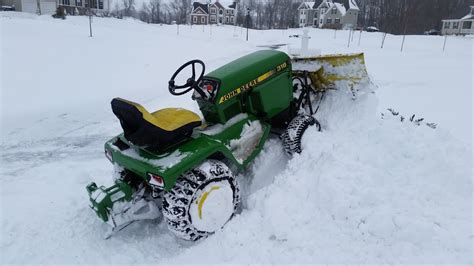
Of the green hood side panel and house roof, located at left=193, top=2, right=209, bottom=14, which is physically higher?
house roof, located at left=193, top=2, right=209, bottom=14

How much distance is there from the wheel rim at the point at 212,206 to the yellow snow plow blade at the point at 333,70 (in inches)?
74.7

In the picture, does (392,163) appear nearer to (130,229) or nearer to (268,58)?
(268,58)

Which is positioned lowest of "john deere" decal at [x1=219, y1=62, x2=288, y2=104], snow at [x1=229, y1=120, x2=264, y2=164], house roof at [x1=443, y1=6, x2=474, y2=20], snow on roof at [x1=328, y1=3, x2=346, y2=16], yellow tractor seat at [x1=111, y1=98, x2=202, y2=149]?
snow at [x1=229, y1=120, x2=264, y2=164]

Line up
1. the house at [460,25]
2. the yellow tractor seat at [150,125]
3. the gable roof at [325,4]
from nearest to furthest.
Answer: the yellow tractor seat at [150,125], the house at [460,25], the gable roof at [325,4]

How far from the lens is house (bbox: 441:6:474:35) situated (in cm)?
4273

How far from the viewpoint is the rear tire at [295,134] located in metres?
3.60

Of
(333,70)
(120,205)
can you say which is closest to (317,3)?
(333,70)

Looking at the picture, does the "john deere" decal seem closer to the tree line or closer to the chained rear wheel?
the chained rear wheel

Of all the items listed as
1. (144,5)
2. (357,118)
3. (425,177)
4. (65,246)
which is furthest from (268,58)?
(144,5)

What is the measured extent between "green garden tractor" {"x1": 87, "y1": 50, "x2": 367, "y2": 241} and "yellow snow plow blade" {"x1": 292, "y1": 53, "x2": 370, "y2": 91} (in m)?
0.03

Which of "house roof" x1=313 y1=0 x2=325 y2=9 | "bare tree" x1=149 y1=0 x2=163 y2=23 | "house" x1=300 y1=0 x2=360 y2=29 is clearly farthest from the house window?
"bare tree" x1=149 y1=0 x2=163 y2=23

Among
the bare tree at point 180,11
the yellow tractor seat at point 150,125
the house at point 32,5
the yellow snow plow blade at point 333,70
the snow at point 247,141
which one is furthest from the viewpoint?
the bare tree at point 180,11

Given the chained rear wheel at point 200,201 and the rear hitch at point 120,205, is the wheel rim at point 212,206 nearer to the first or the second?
the chained rear wheel at point 200,201

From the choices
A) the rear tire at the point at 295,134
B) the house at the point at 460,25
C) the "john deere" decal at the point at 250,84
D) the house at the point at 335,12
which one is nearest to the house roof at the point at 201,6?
the house at the point at 335,12
